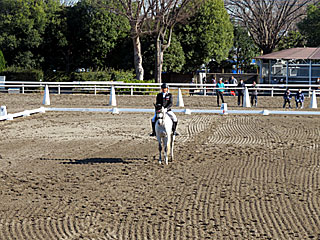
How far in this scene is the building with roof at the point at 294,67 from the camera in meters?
41.3

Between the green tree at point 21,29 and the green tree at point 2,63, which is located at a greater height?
the green tree at point 21,29

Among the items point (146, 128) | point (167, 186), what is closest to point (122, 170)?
point (167, 186)

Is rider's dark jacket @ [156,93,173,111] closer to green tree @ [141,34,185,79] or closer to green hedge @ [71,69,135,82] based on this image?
green hedge @ [71,69,135,82]

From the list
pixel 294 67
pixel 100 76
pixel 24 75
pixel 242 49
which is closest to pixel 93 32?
pixel 100 76

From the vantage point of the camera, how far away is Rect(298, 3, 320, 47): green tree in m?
56.3

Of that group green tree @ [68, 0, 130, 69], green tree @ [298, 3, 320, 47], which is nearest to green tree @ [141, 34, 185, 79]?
green tree @ [68, 0, 130, 69]

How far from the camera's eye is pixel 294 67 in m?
44.0

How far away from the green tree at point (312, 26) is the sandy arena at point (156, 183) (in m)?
38.7

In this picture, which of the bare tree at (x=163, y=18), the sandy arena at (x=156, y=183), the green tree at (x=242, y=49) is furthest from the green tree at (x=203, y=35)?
the sandy arena at (x=156, y=183)

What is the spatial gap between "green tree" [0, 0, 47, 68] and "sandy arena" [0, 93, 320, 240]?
2827 cm

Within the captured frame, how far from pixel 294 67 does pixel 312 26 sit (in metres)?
14.9

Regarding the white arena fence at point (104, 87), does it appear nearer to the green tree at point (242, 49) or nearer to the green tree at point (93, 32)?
the green tree at point (93, 32)

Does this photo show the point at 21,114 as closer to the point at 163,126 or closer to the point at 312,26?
the point at 163,126

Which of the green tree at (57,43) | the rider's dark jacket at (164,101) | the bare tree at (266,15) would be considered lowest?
the rider's dark jacket at (164,101)
